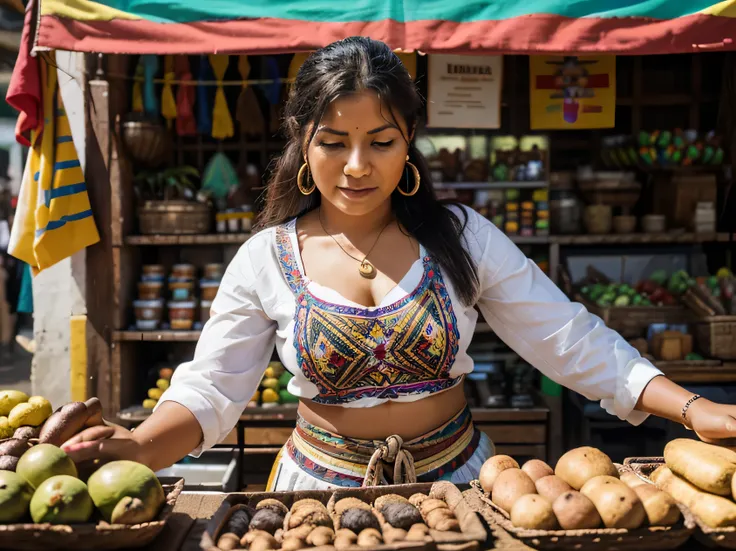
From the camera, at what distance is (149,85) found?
418 cm

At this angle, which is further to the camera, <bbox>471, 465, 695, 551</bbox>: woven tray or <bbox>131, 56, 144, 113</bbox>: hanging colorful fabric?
<bbox>131, 56, 144, 113</bbox>: hanging colorful fabric

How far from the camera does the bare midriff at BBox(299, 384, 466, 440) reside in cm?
188

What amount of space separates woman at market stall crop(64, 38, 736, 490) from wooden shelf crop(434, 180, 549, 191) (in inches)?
88.9

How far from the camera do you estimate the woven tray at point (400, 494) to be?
1236 mm

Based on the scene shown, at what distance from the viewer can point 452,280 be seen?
74.8 inches

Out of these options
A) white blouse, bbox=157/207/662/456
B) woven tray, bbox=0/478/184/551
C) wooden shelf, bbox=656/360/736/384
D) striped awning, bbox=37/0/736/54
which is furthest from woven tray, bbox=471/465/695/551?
wooden shelf, bbox=656/360/736/384

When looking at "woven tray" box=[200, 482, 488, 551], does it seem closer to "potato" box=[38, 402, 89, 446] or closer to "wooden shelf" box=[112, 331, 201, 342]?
"potato" box=[38, 402, 89, 446]

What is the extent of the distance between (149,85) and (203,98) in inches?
12.2

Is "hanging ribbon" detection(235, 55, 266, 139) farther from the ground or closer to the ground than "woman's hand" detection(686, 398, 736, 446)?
farther from the ground

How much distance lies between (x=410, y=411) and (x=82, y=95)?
120 inches

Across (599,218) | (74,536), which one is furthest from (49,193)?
(599,218)

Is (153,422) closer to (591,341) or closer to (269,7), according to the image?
(591,341)

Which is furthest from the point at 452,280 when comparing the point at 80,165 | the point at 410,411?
the point at 80,165

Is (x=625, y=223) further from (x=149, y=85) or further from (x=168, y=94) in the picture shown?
(x=149, y=85)
